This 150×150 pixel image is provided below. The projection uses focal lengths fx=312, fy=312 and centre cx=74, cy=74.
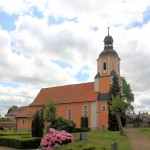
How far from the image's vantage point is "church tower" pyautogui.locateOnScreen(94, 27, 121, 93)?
174 feet

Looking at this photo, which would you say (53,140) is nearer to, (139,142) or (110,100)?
(139,142)

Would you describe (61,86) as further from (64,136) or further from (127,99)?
(64,136)

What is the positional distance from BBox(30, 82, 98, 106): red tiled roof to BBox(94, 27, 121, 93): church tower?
6.56ft

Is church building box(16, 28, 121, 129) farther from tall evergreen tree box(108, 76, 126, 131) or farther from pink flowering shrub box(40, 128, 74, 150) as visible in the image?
pink flowering shrub box(40, 128, 74, 150)

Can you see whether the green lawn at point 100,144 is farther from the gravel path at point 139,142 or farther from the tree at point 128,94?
the tree at point 128,94

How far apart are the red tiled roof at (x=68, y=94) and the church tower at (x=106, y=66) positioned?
6.56ft

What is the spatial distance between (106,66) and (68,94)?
391 inches

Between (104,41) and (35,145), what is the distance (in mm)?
32838

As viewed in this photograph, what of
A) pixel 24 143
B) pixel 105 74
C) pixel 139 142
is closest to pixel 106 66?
pixel 105 74

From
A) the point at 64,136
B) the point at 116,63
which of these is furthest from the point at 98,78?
the point at 64,136

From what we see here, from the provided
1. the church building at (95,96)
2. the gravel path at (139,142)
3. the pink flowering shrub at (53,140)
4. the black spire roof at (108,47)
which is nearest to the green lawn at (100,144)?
the pink flowering shrub at (53,140)

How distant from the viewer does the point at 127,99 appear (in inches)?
2753

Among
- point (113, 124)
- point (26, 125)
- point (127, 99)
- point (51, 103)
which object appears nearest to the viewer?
point (113, 124)

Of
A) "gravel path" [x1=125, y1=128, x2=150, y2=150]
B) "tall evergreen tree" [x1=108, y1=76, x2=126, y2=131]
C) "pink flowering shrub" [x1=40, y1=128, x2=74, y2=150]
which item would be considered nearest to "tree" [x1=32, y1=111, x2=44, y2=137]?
"gravel path" [x1=125, y1=128, x2=150, y2=150]
